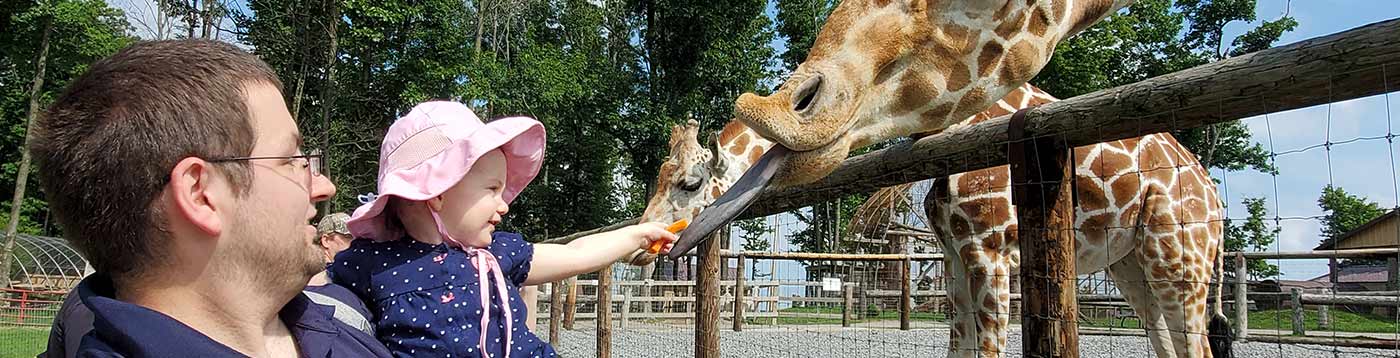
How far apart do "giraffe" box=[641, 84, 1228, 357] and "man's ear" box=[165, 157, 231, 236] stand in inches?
130

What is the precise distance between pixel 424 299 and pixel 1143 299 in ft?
12.6

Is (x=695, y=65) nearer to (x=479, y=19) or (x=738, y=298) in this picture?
(x=479, y=19)

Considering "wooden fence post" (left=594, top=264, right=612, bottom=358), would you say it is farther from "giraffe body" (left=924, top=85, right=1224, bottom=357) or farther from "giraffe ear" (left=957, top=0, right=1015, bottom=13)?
"giraffe ear" (left=957, top=0, right=1015, bottom=13)

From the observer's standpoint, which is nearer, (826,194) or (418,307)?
(418,307)

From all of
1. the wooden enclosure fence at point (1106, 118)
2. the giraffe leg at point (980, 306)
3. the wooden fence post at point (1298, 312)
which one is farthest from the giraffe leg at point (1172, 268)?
the wooden fence post at point (1298, 312)

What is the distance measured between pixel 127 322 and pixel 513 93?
841 inches

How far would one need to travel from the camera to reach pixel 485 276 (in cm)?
176

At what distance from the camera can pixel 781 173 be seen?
2193mm

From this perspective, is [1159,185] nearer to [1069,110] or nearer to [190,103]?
[1069,110]

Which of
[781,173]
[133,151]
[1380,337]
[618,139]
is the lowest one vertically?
[1380,337]

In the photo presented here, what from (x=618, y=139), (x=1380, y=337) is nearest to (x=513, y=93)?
(x=618, y=139)

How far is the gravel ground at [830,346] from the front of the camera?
9.70m

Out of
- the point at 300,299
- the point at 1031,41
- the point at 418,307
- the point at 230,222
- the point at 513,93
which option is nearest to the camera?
the point at 230,222

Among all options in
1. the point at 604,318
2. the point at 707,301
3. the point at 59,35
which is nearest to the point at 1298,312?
the point at 604,318
